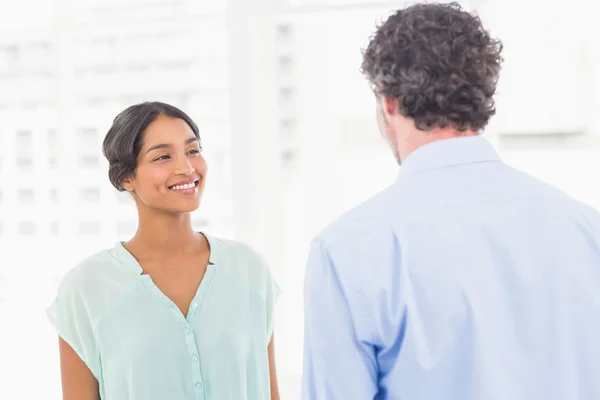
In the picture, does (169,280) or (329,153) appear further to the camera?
(329,153)

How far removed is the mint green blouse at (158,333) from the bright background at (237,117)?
4.08 ft

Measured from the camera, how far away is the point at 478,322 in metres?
0.75

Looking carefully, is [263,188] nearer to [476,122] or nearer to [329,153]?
[329,153]

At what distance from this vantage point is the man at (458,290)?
2.47ft

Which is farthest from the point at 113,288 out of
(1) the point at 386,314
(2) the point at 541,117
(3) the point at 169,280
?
(2) the point at 541,117

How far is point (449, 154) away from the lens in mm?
803

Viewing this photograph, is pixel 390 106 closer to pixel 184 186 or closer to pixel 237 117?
pixel 184 186

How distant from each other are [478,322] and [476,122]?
0.26m

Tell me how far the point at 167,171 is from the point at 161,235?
0.15 m

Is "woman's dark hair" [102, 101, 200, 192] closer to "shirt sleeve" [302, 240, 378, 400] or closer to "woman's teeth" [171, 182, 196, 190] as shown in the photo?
"woman's teeth" [171, 182, 196, 190]

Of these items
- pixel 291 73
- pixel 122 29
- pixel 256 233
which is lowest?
pixel 256 233

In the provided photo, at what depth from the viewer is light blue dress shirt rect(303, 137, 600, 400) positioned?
2.47ft

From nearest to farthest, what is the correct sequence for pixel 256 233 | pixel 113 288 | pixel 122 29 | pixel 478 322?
pixel 478 322 → pixel 113 288 → pixel 256 233 → pixel 122 29

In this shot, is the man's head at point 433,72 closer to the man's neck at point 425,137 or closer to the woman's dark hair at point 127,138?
the man's neck at point 425,137
